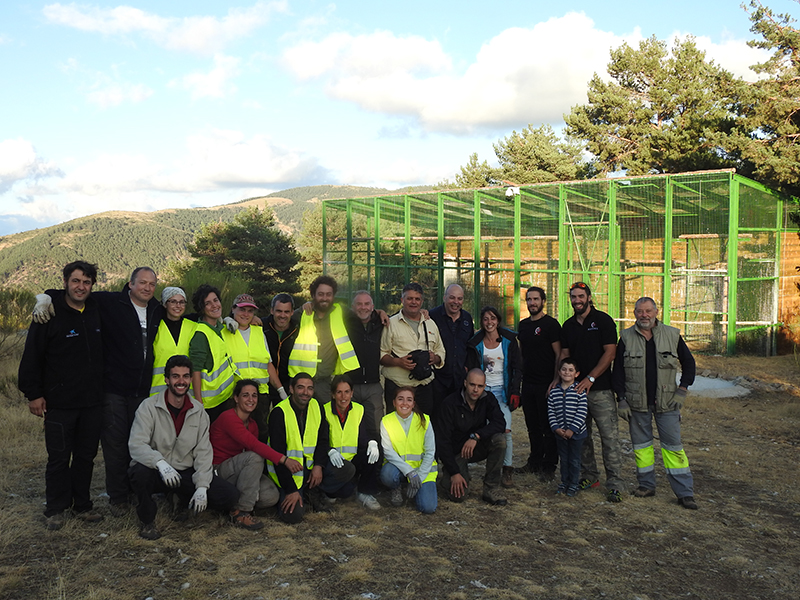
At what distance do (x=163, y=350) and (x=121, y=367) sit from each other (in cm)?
29

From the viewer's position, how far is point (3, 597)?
3.29m

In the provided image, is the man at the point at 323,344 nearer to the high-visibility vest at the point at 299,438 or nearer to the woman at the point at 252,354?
the woman at the point at 252,354

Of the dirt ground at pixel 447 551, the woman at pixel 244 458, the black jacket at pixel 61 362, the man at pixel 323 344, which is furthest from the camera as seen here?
the man at pixel 323 344

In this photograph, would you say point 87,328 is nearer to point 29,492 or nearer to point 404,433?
point 29,492

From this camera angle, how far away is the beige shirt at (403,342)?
5.09 m

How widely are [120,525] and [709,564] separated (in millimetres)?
3625

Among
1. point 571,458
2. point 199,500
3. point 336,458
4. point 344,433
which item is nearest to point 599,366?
point 571,458

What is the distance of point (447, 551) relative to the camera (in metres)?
4.03

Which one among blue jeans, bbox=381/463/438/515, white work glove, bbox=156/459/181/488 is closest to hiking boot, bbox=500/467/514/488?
blue jeans, bbox=381/463/438/515

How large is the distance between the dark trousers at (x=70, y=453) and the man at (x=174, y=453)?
409 millimetres

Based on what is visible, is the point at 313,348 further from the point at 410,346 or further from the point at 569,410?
the point at 569,410

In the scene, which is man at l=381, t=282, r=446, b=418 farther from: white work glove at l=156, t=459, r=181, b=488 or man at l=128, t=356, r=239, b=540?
white work glove at l=156, t=459, r=181, b=488

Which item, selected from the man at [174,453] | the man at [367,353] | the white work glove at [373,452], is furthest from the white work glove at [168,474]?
the man at [367,353]

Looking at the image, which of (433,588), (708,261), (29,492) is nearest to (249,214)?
(708,261)
